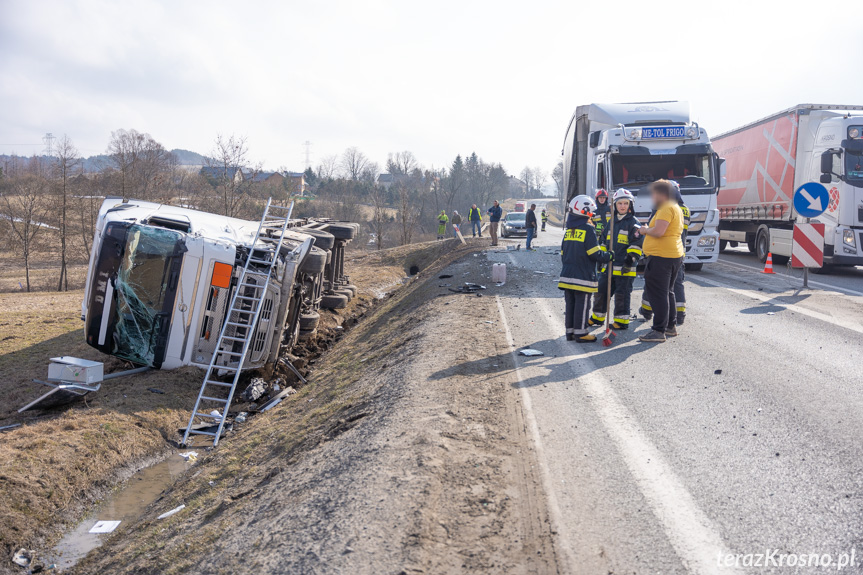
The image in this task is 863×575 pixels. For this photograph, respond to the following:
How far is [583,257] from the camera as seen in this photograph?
7070mm

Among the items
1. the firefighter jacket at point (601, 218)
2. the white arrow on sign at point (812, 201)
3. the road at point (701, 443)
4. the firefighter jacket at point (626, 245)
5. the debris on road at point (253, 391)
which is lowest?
the debris on road at point (253, 391)

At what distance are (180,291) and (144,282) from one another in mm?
500

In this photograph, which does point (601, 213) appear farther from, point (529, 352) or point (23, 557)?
point (23, 557)

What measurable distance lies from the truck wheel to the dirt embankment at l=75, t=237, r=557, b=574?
12964 mm

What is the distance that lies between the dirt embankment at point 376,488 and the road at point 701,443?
292 mm

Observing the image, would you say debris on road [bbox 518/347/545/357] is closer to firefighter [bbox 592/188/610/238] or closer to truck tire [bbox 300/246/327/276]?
firefighter [bbox 592/188/610/238]

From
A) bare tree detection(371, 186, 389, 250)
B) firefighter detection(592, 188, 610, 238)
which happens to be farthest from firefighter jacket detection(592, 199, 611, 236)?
bare tree detection(371, 186, 389, 250)

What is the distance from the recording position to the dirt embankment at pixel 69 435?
516cm

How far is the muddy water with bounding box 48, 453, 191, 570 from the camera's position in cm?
488

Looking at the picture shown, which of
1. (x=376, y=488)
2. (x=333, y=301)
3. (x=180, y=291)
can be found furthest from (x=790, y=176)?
(x=376, y=488)

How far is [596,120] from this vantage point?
46.0 ft

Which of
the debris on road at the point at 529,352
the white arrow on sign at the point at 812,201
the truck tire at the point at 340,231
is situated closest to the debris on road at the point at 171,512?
the debris on road at the point at 529,352

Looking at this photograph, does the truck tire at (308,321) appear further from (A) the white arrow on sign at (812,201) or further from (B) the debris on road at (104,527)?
(A) the white arrow on sign at (812,201)

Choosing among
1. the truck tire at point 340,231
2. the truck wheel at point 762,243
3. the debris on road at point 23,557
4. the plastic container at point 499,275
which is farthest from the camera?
the truck wheel at point 762,243
